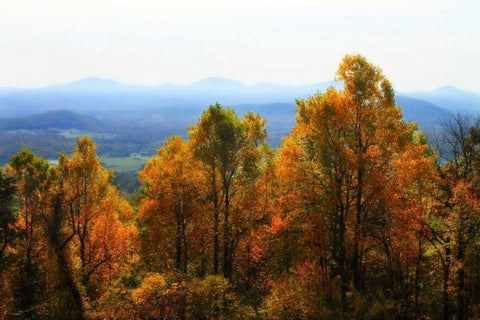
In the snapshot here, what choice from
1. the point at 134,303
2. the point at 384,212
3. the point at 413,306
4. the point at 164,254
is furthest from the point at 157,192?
the point at 413,306

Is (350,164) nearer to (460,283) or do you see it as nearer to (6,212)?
(460,283)

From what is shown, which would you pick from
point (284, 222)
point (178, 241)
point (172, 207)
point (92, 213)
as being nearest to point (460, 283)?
point (284, 222)

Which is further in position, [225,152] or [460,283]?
[225,152]

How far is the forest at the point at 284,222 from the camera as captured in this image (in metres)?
20.8

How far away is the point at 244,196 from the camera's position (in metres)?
27.4

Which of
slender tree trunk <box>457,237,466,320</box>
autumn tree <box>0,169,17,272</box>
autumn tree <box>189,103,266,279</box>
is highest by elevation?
autumn tree <box>189,103,266,279</box>

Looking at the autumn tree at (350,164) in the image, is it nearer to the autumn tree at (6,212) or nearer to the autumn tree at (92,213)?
the autumn tree at (92,213)

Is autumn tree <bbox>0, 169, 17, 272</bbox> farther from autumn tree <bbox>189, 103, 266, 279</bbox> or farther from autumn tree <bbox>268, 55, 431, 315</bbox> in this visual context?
autumn tree <bbox>268, 55, 431, 315</bbox>

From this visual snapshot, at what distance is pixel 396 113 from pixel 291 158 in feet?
22.9

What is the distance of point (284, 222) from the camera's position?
24250 mm

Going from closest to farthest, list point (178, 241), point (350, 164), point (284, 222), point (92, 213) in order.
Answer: point (350, 164)
point (284, 222)
point (178, 241)
point (92, 213)

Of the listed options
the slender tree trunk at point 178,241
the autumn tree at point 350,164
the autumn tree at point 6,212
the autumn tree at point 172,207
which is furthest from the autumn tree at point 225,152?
the autumn tree at point 6,212

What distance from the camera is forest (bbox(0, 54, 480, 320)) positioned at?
20.8 meters

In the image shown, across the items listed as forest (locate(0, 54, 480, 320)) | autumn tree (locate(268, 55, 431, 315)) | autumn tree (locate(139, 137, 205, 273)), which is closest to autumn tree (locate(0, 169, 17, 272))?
forest (locate(0, 54, 480, 320))
